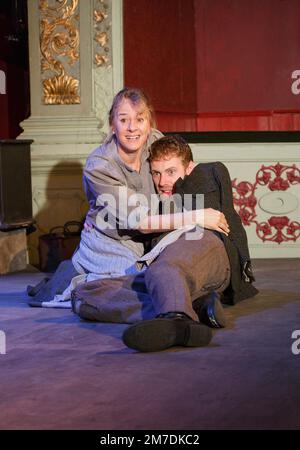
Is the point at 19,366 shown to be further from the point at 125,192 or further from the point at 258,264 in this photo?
the point at 258,264

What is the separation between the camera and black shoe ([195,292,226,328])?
3123 mm

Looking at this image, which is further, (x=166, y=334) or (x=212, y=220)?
(x=212, y=220)

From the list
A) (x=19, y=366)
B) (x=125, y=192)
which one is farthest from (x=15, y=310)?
(x=19, y=366)

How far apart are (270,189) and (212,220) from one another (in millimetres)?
A: 2122

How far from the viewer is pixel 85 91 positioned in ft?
17.5

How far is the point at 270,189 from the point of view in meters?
5.40

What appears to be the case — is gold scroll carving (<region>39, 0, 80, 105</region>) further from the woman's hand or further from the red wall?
the woman's hand

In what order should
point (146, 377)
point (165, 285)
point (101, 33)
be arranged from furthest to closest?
1. point (101, 33)
2. point (165, 285)
3. point (146, 377)

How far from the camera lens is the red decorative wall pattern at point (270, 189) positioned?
5.38 m

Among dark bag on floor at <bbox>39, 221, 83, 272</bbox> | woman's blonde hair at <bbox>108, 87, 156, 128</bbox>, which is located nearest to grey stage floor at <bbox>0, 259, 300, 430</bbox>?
woman's blonde hair at <bbox>108, 87, 156, 128</bbox>

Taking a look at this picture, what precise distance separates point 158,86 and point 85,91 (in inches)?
27.6

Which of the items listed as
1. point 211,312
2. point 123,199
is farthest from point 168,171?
point 211,312

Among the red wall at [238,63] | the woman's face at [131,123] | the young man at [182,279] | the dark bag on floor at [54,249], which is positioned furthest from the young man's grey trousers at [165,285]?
the red wall at [238,63]

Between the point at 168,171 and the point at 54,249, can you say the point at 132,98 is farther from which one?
the point at 54,249
